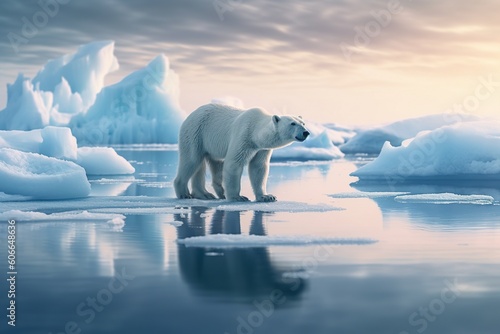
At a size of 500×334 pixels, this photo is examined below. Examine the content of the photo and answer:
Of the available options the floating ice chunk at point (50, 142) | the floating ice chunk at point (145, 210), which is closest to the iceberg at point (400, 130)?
the floating ice chunk at point (50, 142)

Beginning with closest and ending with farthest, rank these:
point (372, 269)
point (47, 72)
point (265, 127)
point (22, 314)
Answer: point (22, 314) < point (372, 269) < point (265, 127) < point (47, 72)

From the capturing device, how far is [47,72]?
56250 mm

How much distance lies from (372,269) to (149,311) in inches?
74.5

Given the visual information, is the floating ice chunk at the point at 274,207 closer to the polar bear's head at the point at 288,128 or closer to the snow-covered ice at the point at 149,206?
the snow-covered ice at the point at 149,206

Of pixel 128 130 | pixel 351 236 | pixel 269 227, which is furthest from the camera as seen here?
pixel 128 130

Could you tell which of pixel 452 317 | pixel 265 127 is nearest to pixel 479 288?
pixel 452 317

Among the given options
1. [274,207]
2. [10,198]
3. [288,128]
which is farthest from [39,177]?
[288,128]

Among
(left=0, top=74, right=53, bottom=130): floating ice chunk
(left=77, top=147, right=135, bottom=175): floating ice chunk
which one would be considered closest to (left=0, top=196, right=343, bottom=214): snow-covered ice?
(left=77, top=147, right=135, bottom=175): floating ice chunk

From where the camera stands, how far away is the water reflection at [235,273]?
176 inches

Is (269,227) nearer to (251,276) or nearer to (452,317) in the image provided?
(251,276)
